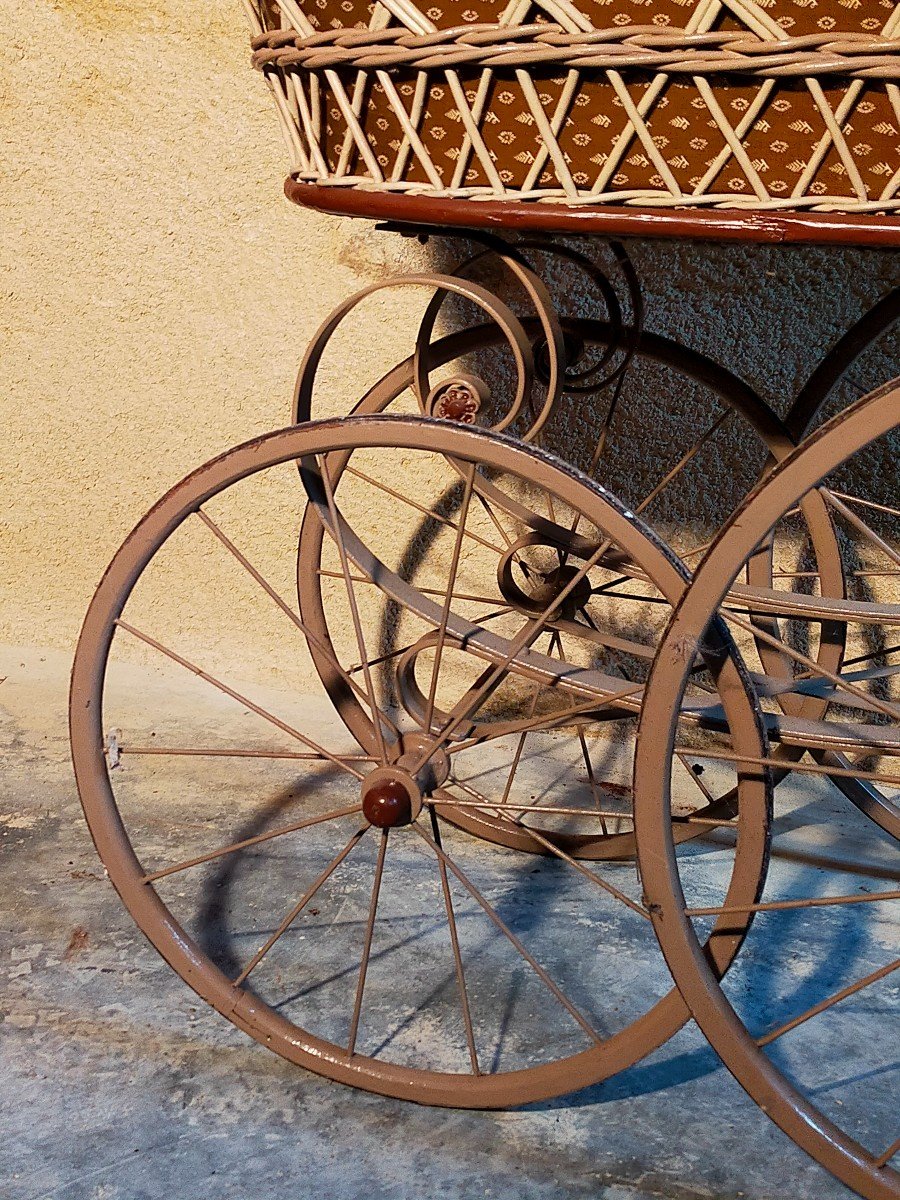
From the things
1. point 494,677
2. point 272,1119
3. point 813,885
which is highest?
point 494,677

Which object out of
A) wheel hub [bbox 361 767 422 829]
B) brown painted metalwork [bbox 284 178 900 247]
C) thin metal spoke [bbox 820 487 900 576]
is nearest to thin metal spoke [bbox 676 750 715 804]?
thin metal spoke [bbox 820 487 900 576]

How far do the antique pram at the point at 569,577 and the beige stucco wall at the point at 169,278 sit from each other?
124mm

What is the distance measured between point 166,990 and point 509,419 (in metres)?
0.64

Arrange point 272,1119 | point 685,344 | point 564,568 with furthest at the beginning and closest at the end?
point 685,344 < point 564,568 < point 272,1119

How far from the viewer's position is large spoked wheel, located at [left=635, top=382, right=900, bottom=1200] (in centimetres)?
94

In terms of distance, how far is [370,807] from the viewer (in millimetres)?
1107

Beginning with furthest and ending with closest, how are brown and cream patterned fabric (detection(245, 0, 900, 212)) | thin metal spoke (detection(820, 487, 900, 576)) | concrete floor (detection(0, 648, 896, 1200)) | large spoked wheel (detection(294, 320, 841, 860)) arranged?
large spoked wheel (detection(294, 320, 841, 860)) → thin metal spoke (detection(820, 487, 900, 576)) → concrete floor (detection(0, 648, 896, 1200)) → brown and cream patterned fabric (detection(245, 0, 900, 212))

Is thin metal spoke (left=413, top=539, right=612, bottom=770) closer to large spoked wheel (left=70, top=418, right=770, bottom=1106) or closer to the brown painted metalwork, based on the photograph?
large spoked wheel (left=70, top=418, right=770, bottom=1106)

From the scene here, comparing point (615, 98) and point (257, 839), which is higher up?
point (615, 98)

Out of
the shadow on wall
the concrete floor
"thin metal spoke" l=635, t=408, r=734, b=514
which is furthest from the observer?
the shadow on wall

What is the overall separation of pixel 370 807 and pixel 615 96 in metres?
0.59

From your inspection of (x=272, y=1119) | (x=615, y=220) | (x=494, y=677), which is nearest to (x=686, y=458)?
(x=494, y=677)

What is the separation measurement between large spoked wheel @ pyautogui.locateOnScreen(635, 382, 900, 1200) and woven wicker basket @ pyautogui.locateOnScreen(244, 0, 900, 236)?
0.18 m

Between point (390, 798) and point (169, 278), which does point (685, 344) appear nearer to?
point (169, 278)
